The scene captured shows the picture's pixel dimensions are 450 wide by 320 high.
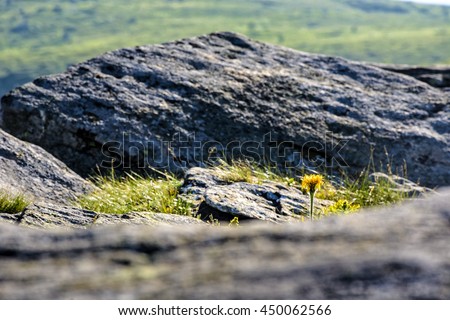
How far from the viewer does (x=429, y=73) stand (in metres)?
17.3

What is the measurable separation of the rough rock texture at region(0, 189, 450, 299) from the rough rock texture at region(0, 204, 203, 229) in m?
4.19

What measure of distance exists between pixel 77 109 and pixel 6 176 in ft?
10.6

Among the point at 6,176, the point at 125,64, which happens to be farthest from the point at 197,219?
the point at 125,64

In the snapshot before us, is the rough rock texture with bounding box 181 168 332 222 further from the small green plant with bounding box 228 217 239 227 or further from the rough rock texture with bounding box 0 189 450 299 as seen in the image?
the rough rock texture with bounding box 0 189 450 299

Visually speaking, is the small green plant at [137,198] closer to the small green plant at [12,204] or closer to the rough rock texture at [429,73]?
the small green plant at [12,204]

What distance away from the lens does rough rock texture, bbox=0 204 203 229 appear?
26.8 feet

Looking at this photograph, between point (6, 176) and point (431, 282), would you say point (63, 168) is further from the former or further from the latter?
point (431, 282)

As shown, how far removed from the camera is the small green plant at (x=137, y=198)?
10062mm

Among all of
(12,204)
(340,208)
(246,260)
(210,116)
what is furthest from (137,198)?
(246,260)

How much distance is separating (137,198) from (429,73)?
9.43 meters

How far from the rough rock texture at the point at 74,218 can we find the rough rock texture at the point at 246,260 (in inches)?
165

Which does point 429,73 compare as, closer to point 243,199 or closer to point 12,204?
point 243,199

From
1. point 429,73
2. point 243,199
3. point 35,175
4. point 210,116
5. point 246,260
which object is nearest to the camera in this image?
point 246,260

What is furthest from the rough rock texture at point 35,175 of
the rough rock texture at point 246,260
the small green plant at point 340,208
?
the rough rock texture at point 246,260
